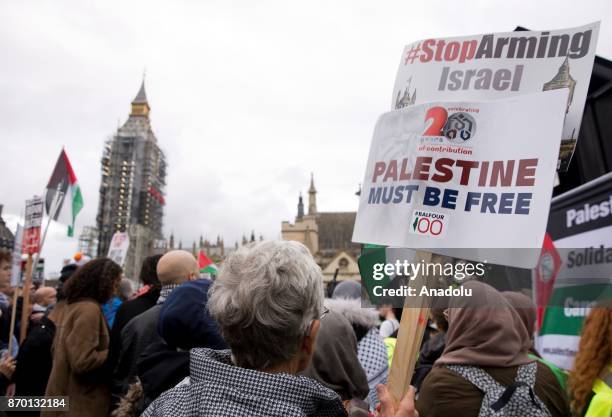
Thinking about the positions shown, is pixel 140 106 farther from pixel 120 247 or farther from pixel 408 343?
Result: pixel 408 343

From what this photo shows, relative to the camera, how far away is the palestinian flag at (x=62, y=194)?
24.4ft

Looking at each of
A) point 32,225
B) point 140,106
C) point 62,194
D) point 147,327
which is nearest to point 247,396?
point 147,327

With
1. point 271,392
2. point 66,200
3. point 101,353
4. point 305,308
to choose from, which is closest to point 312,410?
point 271,392

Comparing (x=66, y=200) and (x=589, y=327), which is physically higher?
(x=589, y=327)

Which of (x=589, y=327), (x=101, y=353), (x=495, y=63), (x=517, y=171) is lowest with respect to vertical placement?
(x=101, y=353)

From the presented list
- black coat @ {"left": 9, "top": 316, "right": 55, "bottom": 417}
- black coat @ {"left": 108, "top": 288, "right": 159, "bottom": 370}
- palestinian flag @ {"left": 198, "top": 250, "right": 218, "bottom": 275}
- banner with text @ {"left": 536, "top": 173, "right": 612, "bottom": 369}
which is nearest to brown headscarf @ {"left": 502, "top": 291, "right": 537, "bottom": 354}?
banner with text @ {"left": 536, "top": 173, "right": 612, "bottom": 369}

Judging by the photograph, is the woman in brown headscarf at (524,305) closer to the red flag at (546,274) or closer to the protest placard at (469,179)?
the red flag at (546,274)

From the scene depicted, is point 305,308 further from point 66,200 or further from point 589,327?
point 66,200

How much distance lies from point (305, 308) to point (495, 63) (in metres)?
1.39

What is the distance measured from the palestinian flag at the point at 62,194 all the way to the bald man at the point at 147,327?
438cm

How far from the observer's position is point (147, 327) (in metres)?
3.62

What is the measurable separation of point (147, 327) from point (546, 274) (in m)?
2.71

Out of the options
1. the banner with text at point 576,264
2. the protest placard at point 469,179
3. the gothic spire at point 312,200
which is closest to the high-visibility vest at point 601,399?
the banner with text at point 576,264

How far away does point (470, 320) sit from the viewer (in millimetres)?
2264
